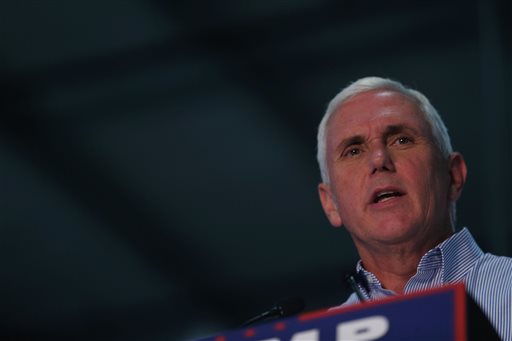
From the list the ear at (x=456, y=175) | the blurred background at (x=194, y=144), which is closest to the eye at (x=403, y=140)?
the ear at (x=456, y=175)

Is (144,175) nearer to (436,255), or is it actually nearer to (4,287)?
(4,287)

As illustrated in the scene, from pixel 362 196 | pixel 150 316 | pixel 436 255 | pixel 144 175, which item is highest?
pixel 144 175

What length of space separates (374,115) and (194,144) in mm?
2404

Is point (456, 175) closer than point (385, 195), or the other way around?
point (385, 195)

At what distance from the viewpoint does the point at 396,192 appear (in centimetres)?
195

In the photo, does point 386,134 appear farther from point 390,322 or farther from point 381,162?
point 390,322

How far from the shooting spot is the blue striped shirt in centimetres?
160

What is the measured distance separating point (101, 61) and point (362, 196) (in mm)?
2276

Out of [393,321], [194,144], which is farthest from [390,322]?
[194,144]

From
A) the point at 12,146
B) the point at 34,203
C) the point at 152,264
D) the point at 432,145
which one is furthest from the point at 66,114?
the point at 432,145

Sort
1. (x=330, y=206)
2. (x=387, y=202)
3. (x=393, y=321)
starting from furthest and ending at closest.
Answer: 1. (x=330, y=206)
2. (x=387, y=202)
3. (x=393, y=321)

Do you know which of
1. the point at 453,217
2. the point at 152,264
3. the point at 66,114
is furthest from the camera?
the point at 152,264

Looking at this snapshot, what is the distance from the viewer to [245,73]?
4043mm

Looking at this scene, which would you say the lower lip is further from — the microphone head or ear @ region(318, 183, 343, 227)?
the microphone head
